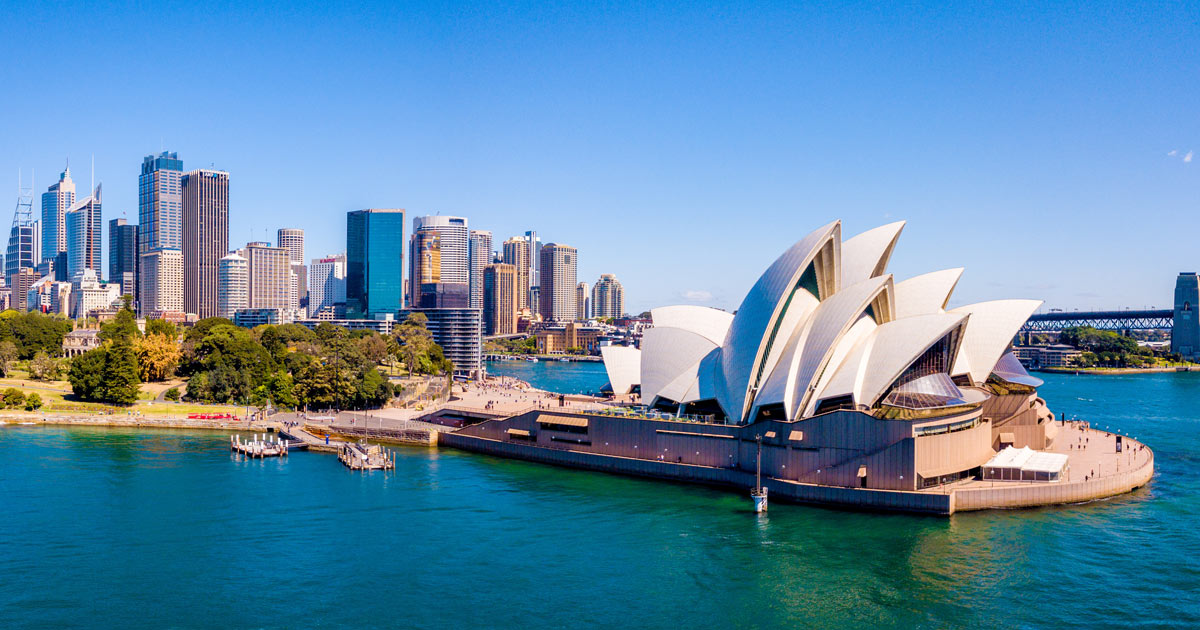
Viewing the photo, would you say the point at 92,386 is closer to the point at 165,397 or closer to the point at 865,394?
the point at 165,397

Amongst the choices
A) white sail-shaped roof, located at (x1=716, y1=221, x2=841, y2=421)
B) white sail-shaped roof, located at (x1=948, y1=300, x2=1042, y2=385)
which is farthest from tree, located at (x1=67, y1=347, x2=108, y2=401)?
white sail-shaped roof, located at (x1=948, y1=300, x2=1042, y2=385)

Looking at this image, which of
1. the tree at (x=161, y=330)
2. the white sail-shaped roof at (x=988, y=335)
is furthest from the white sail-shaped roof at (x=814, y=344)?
the tree at (x=161, y=330)

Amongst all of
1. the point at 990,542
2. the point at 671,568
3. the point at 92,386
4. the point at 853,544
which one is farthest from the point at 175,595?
the point at 92,386

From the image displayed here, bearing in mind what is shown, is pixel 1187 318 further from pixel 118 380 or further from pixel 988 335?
pixel 118 380

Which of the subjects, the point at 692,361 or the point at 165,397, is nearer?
the point at 692,361

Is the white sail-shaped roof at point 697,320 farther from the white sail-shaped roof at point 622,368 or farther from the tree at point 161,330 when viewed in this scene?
the tree at point 161,330

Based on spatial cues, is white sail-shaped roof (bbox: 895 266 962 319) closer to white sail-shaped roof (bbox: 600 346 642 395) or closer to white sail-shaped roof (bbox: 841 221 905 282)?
white sail-shaped roof (bbox: 841 221 905 282)
